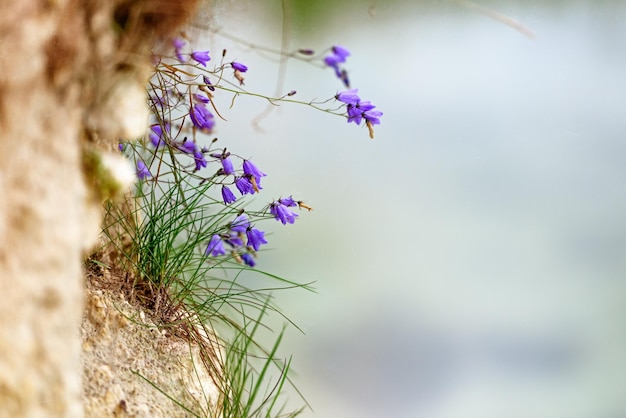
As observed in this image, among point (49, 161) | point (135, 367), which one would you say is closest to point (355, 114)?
point (135, 367)

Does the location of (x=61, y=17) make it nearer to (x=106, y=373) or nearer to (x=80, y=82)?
(x=80, y=82)

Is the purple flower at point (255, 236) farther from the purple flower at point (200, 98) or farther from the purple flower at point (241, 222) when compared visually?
the purple flower at point (200, 98)

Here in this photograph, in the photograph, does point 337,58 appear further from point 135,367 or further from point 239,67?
point 135,367

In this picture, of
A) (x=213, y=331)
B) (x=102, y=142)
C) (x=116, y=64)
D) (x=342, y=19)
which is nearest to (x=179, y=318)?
(x=213, y=331)

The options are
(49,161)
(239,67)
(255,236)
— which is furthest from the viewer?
(255,236)

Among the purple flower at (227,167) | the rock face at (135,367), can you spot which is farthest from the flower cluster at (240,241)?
the rock face at (135,367)
